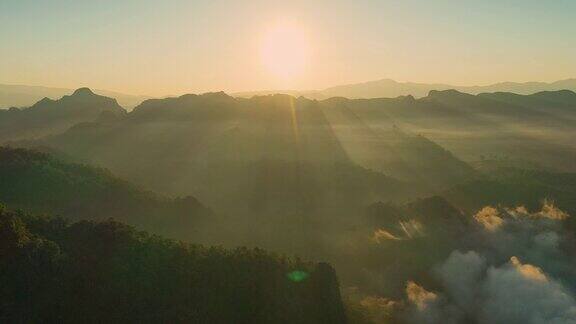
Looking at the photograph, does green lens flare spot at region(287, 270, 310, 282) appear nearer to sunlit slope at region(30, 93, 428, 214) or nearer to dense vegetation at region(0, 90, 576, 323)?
dense vegetation at region(0, 90, 576, 323)

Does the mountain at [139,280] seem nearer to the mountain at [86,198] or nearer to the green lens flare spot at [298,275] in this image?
the green lens flare spot at [298,275]

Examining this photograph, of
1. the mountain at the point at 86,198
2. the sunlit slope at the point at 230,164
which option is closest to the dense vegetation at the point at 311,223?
the mountain at the point at 86,198

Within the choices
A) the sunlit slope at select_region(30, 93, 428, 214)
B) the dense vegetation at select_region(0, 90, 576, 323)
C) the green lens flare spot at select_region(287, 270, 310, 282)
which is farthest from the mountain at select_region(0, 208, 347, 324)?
the sunlit slope at select_region(30, 93, 428, 214)

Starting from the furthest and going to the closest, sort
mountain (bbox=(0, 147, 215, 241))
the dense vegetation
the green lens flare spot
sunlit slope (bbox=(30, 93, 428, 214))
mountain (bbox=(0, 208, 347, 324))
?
sunlit slope (bbox=(30, 93, 428, 214))
mountain (bbox=(0, 147, 215, 241))
the green lens flare spot
the dense vegetation
mountain (bbox=(0, 208, 347, 324))

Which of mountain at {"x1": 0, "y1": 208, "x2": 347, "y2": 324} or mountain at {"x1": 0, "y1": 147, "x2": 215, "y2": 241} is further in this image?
mountain at {"x1": 0, "y1": 147, "x2": 215, "y2": 241}

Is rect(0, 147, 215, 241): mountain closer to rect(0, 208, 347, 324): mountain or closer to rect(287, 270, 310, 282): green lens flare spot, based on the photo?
rect(0, 208, 347, 324): mountain

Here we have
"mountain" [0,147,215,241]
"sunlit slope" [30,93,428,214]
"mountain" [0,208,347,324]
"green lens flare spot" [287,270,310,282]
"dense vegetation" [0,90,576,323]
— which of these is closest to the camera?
"mountain" [0,208,347,324]

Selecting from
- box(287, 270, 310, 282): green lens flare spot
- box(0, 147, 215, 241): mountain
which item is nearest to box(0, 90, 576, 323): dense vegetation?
box(0, 147, 215, 241): mountain
